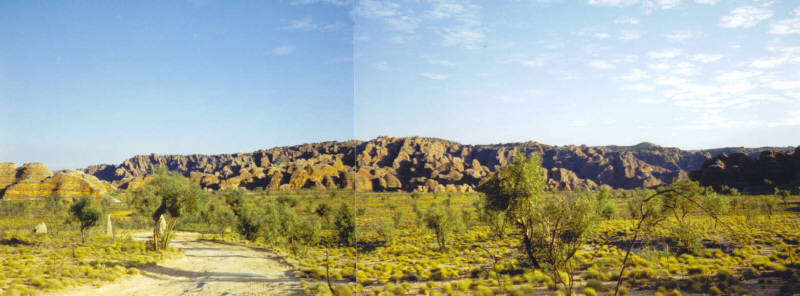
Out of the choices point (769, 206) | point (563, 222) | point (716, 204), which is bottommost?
point (769, 206)

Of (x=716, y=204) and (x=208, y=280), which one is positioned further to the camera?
(x=716, y=204)

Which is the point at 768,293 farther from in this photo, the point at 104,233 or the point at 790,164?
the point at 104,233

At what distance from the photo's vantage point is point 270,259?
15172 mm

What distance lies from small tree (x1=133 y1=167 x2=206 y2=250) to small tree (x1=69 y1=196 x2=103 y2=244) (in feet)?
12.7

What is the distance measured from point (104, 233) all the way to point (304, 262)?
14.0 meters

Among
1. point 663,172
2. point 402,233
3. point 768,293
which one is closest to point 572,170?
point 663,172

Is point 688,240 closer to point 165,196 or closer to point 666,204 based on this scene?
point 666,204

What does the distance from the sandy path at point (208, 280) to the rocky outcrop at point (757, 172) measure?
28.2 metres

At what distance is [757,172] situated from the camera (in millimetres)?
29453

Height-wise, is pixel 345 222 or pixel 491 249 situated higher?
pixel 345 222

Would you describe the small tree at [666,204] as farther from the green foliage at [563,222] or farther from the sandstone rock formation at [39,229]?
the sandstone rock formation at [39,229]

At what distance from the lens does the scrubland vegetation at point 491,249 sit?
926 centimetres

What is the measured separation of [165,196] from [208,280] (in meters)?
5.91

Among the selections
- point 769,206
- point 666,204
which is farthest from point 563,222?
point 769,206
